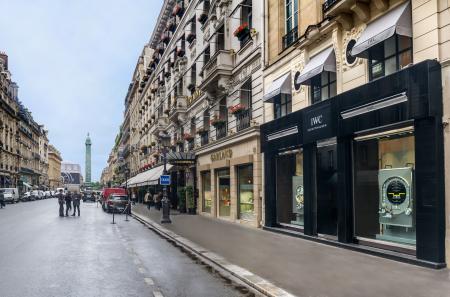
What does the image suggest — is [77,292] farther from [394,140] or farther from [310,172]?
[310,172]

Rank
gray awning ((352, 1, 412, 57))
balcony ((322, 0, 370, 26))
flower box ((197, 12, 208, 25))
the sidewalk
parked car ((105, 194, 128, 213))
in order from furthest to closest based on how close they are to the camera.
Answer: parked car ((105, 194, 128, 213)) < flower box ((197, 12, 208, 25)) < balcony ((322, 0, 370, 26)) < gray awning ((352, 1, 412, 57)) < the sidewalk

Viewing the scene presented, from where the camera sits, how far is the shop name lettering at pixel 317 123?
48.9ft

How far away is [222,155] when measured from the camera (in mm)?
25656

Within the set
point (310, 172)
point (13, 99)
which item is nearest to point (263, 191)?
point (310, 172)

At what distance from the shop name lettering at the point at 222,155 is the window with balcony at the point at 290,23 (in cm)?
723

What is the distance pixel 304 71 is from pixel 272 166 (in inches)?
193

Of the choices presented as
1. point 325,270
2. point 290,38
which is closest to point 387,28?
point 325,270

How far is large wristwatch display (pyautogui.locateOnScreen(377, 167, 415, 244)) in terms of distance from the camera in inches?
448

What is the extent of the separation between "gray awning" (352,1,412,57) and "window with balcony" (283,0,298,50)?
570 cm

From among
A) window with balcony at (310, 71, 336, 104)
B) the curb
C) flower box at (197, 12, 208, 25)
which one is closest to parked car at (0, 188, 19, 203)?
flower box at (197, 12, 208, 25)

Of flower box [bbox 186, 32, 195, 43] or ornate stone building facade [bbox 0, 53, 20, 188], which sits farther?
ornate stone building facade [bbox 0, 53, 20, 188]

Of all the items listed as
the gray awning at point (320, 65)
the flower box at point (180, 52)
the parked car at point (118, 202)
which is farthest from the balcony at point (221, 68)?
the parked car at point (118, 202)

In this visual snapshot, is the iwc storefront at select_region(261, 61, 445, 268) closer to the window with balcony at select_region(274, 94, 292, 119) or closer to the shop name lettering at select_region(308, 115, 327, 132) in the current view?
the shop name lettering at select_region(308, 115, 327, 132)

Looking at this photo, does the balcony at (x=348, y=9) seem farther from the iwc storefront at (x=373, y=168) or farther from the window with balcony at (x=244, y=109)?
the window with balcony at (x=244, y=109)
